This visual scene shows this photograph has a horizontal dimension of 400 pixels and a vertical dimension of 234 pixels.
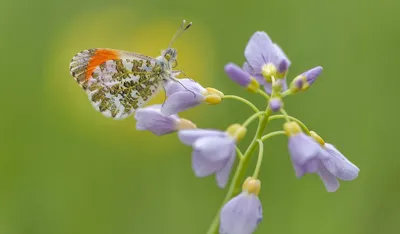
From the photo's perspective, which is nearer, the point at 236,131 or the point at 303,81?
the point at 236,131

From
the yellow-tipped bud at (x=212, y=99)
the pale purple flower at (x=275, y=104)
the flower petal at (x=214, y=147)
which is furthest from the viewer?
the yellow-tipped bud at (x=212, y=99)

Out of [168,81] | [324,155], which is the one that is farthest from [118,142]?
[324,155]

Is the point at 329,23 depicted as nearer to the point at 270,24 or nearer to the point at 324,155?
the point at 270,24

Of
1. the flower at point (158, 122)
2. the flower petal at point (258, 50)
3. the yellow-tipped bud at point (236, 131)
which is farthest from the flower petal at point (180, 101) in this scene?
the yellow-tipped bud at point (236, 131)

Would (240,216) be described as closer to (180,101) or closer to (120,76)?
(180,101)

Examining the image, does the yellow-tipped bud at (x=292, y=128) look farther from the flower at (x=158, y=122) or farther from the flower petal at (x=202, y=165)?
the flower at (x=158, y=122)

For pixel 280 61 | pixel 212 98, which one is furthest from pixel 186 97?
pixel 280 61
